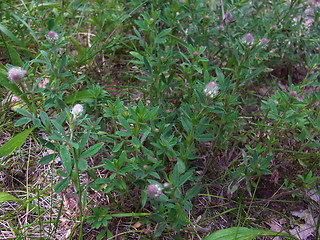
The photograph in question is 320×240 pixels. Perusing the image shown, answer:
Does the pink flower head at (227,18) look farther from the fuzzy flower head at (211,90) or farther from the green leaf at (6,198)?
the green leaf at (6,198)

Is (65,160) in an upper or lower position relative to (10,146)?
upper

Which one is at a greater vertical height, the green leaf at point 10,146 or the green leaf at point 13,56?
the green leaf at point 13,56

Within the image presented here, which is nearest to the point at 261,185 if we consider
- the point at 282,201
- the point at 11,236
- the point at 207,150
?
the point at 282,201

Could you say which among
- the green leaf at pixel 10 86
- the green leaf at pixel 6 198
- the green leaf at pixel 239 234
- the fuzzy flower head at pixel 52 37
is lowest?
the green leaf at pixel 239 234

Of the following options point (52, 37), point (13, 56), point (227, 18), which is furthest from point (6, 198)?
point (227, 18)

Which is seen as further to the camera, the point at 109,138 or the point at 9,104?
the point at 9,104

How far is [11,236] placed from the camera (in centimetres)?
204

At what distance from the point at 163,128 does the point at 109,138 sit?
43 cm

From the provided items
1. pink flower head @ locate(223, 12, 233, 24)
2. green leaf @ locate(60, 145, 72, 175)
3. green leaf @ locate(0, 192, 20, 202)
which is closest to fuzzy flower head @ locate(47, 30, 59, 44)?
green leaf @ locate(60, 145, 72, 175)

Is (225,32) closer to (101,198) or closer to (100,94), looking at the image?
(100,94)

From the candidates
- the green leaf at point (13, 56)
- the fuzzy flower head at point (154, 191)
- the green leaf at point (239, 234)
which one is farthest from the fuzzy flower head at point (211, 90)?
the green leaf at point (13, 56)

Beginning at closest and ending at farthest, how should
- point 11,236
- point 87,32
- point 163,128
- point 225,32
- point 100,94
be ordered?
point 11,236 < point 163,128 < point 100,94 < point 225,32 < point 87,32

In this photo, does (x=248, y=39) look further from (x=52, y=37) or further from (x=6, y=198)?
(x=6, y=198)

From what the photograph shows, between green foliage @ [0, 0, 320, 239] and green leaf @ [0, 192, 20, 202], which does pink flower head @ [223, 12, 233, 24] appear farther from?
green leaf @ [0, 192, 20, 202]
